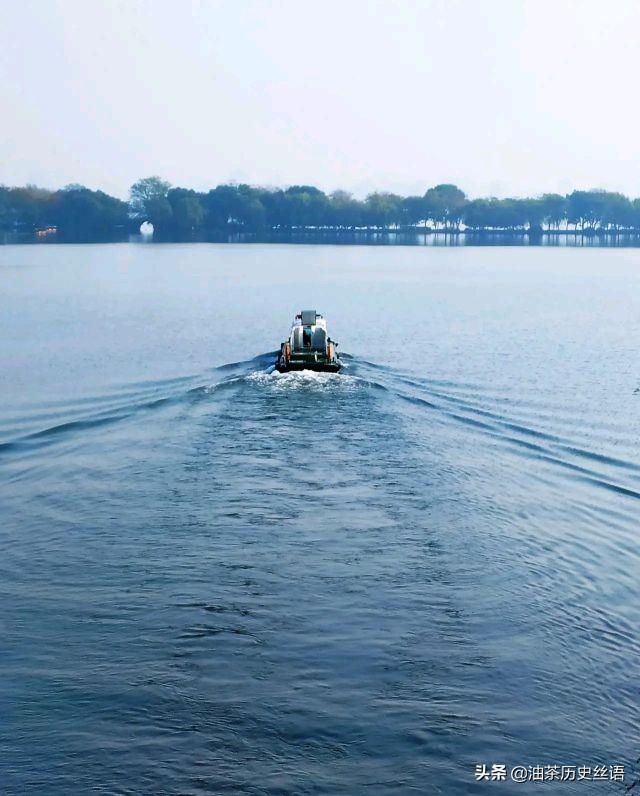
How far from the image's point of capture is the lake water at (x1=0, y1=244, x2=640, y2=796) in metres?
17.5

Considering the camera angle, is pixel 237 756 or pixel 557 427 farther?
pixel 557 427

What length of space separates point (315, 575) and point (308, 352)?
25.8m

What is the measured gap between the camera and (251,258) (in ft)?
597

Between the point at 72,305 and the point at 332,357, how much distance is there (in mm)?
46356

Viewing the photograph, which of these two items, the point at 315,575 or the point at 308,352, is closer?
the point at 315,575

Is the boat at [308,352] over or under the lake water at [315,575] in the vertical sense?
over

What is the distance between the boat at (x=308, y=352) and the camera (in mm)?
48750

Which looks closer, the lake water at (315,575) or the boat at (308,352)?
the lake water at (315,575)

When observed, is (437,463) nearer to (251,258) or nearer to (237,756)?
(237,756)

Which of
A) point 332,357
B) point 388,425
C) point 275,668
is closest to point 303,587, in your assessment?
point 275,668

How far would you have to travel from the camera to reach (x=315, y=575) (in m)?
24.4

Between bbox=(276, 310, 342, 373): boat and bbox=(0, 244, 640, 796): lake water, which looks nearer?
bbox=(0, 244, 640, 796): lake water

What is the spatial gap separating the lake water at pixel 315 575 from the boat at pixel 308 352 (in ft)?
3.14

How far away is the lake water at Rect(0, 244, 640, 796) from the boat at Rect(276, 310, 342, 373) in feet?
3.14
